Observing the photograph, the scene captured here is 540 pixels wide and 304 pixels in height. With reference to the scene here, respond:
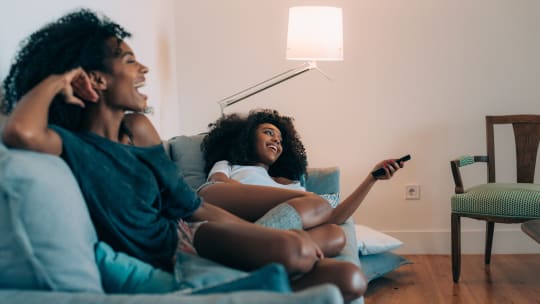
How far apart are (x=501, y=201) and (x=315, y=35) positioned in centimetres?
125

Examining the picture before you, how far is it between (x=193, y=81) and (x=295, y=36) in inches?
35.7

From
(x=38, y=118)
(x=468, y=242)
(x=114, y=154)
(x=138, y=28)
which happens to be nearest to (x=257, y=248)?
(x=114, y=154)

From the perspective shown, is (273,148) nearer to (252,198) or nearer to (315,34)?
(252,198)

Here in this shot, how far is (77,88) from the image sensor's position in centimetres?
165

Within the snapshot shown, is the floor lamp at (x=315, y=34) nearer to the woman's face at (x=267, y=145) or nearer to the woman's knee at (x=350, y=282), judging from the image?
the woman's face at (x=267, y=145)

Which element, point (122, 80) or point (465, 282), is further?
point (465, 282)

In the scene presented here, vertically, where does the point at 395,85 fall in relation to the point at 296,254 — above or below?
above

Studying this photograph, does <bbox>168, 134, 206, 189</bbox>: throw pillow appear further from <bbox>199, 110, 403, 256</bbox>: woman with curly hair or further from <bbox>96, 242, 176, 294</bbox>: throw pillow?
<bbox>96, 242, 176, 294</bbox>: throw pillow

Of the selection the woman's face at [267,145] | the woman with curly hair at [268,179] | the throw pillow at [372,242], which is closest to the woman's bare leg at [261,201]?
the woman with curly hair at [268,179]

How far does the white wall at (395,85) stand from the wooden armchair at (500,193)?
22 cm

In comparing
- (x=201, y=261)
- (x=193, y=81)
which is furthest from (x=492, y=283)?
(x=201, y=261)

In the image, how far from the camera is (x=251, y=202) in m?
2.37

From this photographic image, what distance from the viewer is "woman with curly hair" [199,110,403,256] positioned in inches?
86.4

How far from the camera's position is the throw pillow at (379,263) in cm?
342
